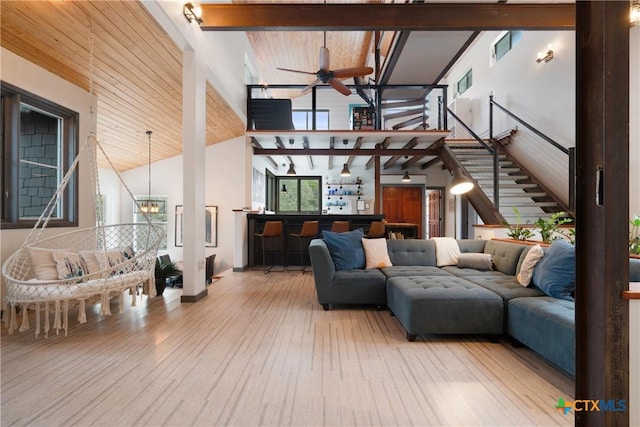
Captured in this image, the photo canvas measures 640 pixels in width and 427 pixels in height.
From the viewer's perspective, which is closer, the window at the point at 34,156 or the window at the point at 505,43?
the window at the point at 34,156

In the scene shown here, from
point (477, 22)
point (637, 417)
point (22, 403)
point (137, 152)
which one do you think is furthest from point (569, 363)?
point (137, 152)

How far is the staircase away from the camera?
598 centimetres

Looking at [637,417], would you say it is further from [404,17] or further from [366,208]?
[366,208]

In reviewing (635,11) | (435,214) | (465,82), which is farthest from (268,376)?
(465,82)

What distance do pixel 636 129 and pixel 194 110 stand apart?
576cm

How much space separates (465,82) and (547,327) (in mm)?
10111

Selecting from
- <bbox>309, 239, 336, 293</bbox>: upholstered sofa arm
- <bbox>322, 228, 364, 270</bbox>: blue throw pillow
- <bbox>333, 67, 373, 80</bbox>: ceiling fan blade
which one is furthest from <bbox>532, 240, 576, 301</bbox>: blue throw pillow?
<bbox>333, 67, 373, 80</bbox>: ceiling fan blade

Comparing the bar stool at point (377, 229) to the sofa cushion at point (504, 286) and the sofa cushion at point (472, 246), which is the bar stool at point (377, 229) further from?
the sofa cushion at point (504, 286)

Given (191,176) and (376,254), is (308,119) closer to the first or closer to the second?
(191,176)

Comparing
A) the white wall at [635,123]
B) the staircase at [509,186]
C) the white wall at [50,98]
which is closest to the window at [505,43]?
the staircase at [509,186]

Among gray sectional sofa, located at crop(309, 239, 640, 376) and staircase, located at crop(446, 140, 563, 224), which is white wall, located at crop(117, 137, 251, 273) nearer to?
gray sectional sofa, located at crop(309, 239, 640, 376)

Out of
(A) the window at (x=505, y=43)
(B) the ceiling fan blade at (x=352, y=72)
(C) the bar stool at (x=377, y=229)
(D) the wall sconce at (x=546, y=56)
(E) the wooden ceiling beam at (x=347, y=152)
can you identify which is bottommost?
(C) the bar stool at (x=377, y=229)

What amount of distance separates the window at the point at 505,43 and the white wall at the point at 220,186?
6600mm

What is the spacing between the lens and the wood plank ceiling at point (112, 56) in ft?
10.1
